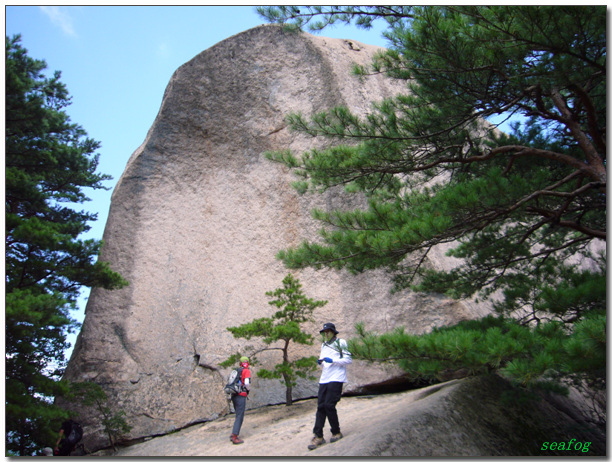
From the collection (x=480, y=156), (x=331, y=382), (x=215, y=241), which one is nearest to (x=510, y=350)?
(x=331, y=382)

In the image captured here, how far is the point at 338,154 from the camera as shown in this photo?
4.37 metres

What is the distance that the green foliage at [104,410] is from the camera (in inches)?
224

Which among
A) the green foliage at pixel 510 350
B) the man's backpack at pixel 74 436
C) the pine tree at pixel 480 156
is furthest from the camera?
the man's backpack at pixel 74 436

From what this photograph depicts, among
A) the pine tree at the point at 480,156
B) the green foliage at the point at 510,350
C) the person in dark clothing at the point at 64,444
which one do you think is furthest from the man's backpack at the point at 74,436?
the green foliage at the point at 510,350

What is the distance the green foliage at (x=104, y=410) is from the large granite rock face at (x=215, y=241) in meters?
0.27

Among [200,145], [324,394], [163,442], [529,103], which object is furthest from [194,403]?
[529,103]

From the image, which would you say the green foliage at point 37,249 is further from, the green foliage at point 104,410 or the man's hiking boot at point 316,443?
the man's hiking boot at point 316,443

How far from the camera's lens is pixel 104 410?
596 centimetres

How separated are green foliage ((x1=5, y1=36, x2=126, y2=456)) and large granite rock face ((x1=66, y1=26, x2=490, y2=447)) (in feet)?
3.84

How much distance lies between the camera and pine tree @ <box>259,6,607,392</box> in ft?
11.1

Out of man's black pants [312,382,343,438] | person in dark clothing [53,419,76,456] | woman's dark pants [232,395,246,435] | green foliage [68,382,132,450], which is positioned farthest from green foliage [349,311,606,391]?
green foliage [68,382,132,450]

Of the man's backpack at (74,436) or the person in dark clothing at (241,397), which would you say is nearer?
the person in dark clothing at (241,397)

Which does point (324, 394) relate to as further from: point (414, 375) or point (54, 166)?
point (54, 166)

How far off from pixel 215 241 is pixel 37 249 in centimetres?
349
